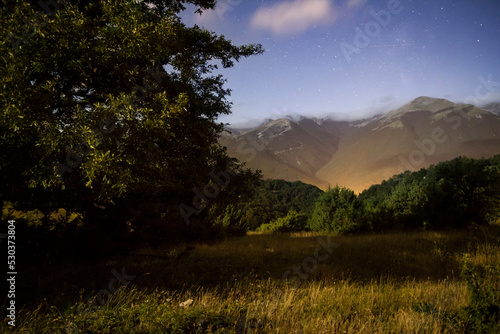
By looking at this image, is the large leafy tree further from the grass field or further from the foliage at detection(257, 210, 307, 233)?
the foliage at detection(257, 210, 307, 233)

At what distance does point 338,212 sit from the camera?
20641 mm

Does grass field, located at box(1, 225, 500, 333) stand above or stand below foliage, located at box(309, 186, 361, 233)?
above

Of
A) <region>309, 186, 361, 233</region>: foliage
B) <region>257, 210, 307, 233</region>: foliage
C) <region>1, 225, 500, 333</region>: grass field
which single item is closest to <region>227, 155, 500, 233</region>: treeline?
<region>309, 186, 361, 233</region>: foliage

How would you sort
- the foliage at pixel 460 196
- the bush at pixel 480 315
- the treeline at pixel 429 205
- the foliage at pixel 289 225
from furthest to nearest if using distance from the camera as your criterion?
the foliage at pixel 289 225, the treeline at pixel 429 205, the foliage at pixel 460 196, the bush at pixel 480 315

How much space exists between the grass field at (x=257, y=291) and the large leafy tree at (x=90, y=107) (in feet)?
6.92

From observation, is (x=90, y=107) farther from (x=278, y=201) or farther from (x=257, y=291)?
(x=278, y=201)

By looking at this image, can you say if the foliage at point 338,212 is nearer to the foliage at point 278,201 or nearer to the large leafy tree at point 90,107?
the foliage at point 278,201

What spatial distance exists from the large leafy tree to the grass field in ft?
6.92

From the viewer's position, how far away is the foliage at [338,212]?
19.5 metres

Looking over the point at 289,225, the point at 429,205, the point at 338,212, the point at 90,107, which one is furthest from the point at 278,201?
the point at 90,107

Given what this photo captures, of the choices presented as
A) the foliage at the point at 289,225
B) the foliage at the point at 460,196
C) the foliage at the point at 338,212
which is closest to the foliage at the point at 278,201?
the foliage at the point at 289,225

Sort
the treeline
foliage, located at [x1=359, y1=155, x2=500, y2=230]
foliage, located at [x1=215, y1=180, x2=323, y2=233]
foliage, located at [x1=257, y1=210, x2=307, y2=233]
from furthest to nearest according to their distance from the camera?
foliage, located at [x1=215, y1=180, x2=323, y2=233] → foliage, located at [x1=257, y1=210, x2=307, y2=233] → the treeline → foliage, located at [x1=359, y1=155, x2=500, y2=230]

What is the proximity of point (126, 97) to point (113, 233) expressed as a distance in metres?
5.88

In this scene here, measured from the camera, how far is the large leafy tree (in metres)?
4.24
